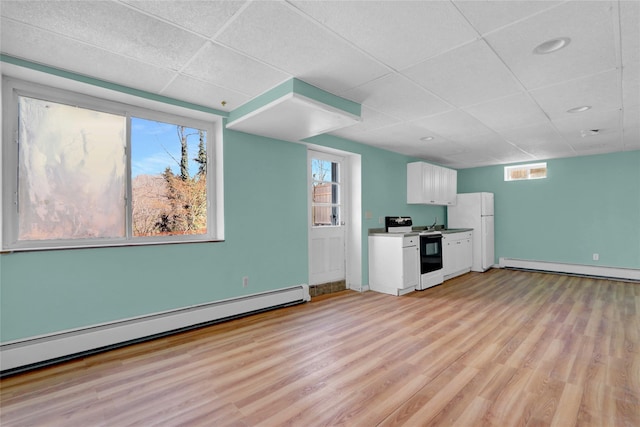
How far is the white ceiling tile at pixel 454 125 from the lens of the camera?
3645 mm

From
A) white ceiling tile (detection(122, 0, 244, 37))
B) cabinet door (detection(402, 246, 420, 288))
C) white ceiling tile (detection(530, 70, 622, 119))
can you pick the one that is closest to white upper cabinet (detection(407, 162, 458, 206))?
cabinet door (detection(402, 246, 420, 288))

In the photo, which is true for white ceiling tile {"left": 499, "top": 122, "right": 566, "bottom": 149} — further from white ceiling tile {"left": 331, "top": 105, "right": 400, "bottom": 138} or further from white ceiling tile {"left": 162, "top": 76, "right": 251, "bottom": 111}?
white ceiling tile {"left": 162, "top": 76, "right": 251, "bottom": 111}

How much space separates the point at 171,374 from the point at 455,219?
6.39 meters

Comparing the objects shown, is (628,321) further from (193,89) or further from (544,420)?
(193,89)

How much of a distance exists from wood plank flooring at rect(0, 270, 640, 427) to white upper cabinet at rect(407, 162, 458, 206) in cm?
260

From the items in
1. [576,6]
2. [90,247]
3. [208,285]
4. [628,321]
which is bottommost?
[628,321]

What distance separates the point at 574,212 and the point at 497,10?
5888mm

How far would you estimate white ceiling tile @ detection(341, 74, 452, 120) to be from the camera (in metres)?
2.73

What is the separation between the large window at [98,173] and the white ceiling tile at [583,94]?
3630mm

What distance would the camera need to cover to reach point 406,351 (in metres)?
2.65

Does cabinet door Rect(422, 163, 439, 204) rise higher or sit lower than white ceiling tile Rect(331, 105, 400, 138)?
lower

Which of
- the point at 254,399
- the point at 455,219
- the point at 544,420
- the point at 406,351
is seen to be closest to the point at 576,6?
the point at 544,420

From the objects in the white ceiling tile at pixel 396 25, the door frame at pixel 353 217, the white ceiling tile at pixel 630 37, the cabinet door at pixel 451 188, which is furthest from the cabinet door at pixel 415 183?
the white ceiling tile at pixel 396 25

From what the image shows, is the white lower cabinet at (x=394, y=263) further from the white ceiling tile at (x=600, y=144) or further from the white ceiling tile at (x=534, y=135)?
the white ceiling tile at (x=600, y=144)
